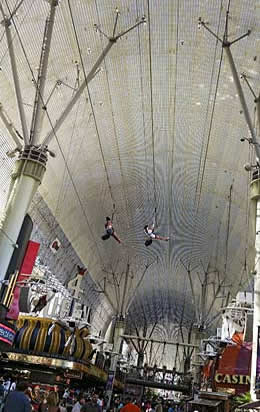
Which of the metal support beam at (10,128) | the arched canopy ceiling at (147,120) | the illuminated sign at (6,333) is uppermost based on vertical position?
the arched canopy ceiling at (147,120)

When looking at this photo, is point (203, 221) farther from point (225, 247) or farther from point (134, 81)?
point (134, 81)

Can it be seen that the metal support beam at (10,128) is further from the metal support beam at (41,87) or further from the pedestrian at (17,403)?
the pedestrian at (17,403)

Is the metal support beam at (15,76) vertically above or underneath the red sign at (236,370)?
above

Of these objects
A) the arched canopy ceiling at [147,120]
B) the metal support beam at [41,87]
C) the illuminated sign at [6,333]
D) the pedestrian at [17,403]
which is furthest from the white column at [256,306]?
the illuminated sign at [6,333]

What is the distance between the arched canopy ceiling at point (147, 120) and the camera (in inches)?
622

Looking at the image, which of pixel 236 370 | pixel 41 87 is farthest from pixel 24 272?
pixel 236 370

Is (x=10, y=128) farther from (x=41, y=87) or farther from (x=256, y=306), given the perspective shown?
(x=256, y=306)

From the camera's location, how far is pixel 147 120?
21.5 meters

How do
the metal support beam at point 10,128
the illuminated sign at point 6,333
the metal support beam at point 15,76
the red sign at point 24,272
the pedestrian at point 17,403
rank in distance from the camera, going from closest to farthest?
the pedestrian at point 17,403
the metal support beam at point 15,76
the illuminated sign at point 6,333
the metal support beam at point 10,128
the red sign at point 24,272

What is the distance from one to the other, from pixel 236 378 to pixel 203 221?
1489 centimetres

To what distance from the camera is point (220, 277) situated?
125ft

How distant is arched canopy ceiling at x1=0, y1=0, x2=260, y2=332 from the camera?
1580 cm

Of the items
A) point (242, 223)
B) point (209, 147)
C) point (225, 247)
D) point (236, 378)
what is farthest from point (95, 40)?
point (225, 247)

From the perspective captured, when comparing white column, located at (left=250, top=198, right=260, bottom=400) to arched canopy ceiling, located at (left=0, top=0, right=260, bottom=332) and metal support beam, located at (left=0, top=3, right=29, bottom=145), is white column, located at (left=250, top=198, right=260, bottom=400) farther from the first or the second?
metal support beam, located at (left=0, top=3, right=29, bottom=145)
